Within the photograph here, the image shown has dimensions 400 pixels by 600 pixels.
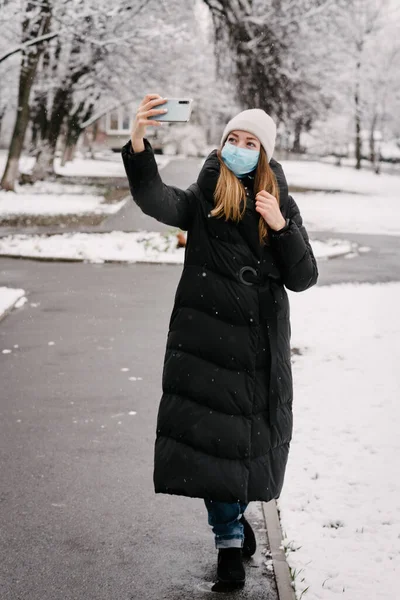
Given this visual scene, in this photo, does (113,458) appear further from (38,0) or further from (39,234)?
(38,0)

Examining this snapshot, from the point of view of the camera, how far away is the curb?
3.69m

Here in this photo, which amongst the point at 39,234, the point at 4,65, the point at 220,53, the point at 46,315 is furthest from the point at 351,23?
the point at 46,315

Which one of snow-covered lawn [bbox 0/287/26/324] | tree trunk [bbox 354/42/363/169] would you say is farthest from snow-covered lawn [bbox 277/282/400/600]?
tree trunk [bbox 354/42/363/169]

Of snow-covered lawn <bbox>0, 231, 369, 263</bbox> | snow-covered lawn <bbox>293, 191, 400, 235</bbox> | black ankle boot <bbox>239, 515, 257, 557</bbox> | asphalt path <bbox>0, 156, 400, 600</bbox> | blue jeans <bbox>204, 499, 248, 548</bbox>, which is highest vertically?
blue jeans <bbox>204, 499, 248, 548</bbox>

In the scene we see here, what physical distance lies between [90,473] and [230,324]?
2.06 meters

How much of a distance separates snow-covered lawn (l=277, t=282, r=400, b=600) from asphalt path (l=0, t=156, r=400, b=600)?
0.28 metres

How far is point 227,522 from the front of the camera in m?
3.66

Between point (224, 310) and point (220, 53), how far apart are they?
2246cm

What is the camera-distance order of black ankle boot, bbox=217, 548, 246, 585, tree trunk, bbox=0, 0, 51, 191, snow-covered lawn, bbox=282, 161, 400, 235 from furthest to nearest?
tree trunk, bbox=0, 0, 51, 191
snow-covered lawn, bbox=282, 161, 400, 235
black ankle boot, bbox=217, 548, 246, 585

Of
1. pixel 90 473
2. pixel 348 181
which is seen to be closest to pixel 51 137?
pixel 348 181

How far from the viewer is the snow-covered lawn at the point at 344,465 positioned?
12.7 feet

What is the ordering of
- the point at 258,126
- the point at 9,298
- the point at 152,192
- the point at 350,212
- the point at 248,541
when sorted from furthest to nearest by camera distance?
the point at 350,212 → the point at 9,298 → the point at 248,541 → the point at 258,126 → the point at 152,192

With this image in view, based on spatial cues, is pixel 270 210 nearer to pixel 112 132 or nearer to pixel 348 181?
pixel 348 181

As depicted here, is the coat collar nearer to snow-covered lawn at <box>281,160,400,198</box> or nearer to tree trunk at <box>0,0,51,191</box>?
tree trunk at <box>0,0,51,191</box>
